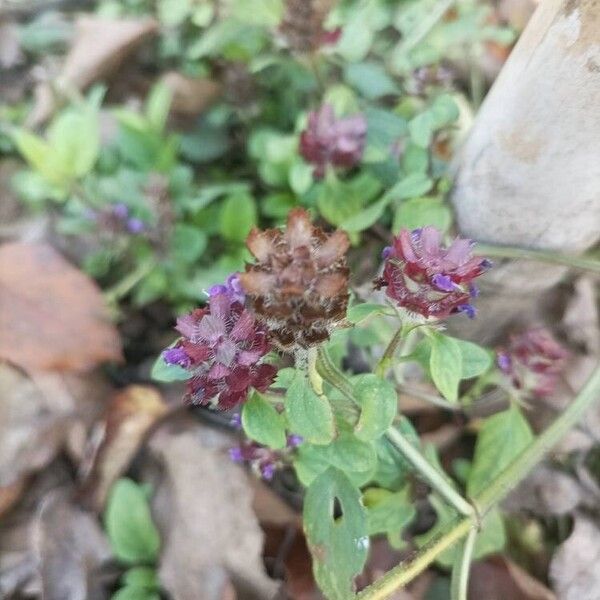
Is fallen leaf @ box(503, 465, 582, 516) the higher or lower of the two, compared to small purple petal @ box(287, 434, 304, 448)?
lower

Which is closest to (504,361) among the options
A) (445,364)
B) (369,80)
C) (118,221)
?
(445,364)

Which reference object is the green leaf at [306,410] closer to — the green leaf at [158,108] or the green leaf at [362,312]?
the green leaf at [362,312]

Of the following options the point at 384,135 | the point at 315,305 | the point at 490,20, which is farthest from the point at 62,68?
the point at 315,305

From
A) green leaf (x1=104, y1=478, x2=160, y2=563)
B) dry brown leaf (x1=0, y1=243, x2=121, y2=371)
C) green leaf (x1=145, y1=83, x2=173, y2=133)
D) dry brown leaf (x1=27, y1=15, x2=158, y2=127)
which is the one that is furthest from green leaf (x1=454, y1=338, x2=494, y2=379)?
dry brown leaf (x1=27, y1=15, x2=158, y2=127)

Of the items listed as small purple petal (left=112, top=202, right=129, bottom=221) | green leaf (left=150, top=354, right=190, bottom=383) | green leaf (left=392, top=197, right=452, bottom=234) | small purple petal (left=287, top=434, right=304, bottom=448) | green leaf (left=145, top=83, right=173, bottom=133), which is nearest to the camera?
green leaf (left=150, top=354, right=190, bottom=383)

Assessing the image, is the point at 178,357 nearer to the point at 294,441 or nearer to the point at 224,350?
the point at 224,350

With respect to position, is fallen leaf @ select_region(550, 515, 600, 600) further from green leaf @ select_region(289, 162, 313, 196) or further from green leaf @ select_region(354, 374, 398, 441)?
green leaf @ select_region(289, 162, 313, 196)

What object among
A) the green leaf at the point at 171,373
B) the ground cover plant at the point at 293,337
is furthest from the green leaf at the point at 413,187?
the green leaf at the point at 171,373
